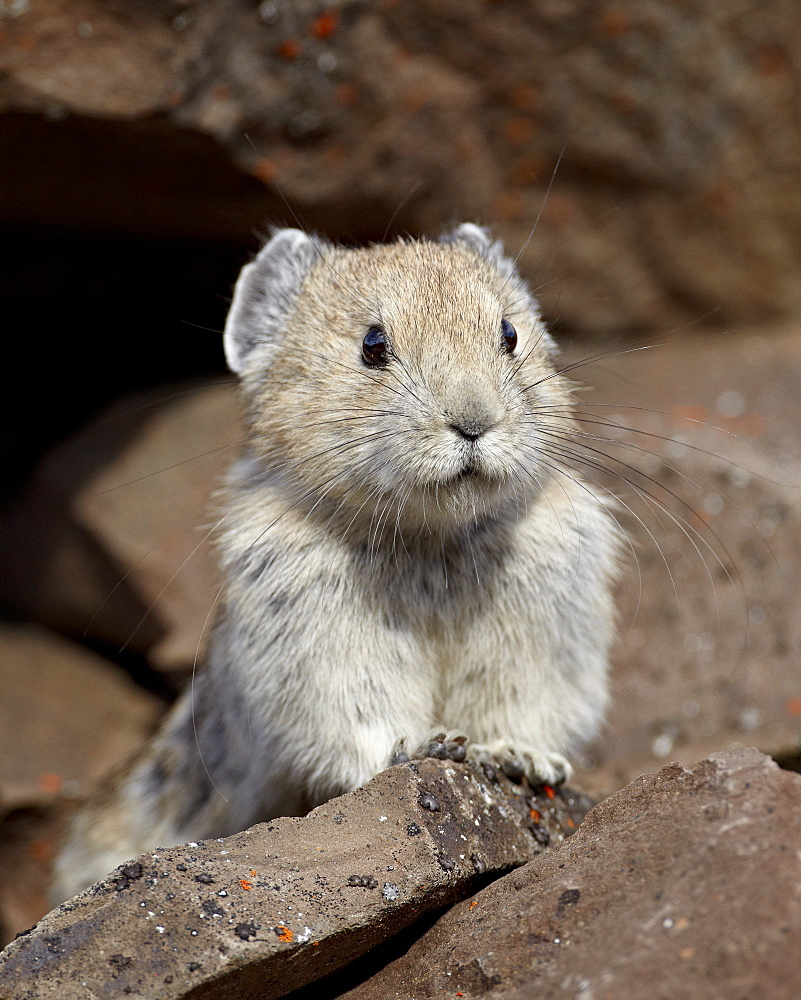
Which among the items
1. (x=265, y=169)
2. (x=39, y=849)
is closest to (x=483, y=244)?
(x=265, y=169)

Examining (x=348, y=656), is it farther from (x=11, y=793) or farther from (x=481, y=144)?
(x=481, y=144)

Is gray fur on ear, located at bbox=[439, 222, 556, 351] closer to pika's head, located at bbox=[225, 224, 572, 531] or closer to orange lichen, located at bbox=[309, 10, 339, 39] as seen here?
pika's head, located at bbox=[225, 224, 572, 531]

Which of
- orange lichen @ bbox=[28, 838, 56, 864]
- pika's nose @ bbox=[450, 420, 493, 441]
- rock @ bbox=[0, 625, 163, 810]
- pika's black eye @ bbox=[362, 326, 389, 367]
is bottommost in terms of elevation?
orange lichen @ bbox=[28, 838, 56, 864]

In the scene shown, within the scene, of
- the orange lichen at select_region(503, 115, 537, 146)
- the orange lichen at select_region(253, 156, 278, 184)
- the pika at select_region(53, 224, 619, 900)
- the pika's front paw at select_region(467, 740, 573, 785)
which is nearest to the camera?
the pika at select_region(53, 224, 619, 900)

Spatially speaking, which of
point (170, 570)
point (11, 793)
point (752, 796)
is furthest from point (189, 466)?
point (752, 796)

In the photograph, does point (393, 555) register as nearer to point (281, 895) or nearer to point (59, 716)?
point (281, 895)

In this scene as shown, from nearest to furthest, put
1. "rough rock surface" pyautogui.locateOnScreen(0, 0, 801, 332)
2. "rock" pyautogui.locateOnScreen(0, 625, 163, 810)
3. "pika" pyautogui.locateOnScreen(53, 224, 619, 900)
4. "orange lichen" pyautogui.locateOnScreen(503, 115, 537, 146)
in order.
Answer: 1. "pika" pyautogui.locateOnScreen(53, 224, 619, 900)
2. "rough rock surface" pyautogui.locateOnScreen(0, 0, 801, 332)
3. "rock" pyautogui.locateOnScreen(0, 625, 163, 810)
4. "orange lichen" pyautogui.locateOnScreen(503, 115, 537, 146)

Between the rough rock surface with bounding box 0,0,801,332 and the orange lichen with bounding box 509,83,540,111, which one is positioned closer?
the rough rock surface with bounding box 0,0,801,332

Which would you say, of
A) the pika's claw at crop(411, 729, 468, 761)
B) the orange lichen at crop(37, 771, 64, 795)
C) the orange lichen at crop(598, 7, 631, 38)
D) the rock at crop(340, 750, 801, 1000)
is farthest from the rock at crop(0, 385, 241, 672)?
the rock at crop(340, 750, 801, 1000)
